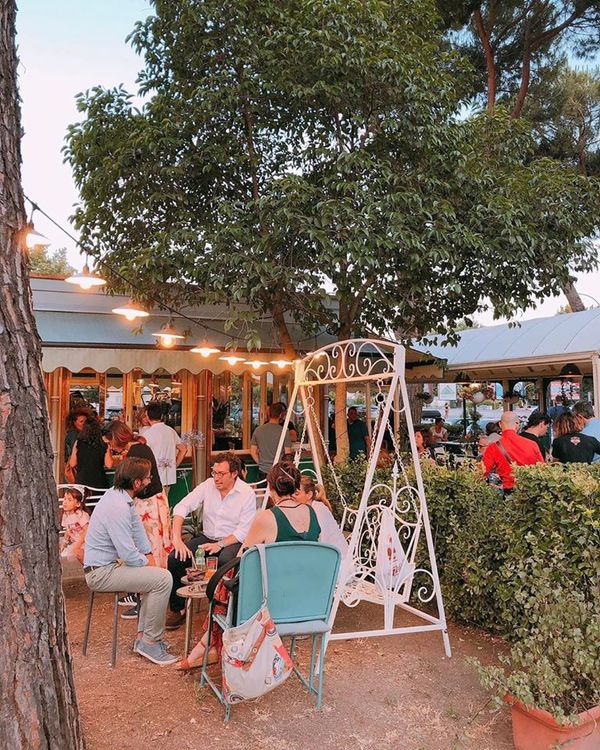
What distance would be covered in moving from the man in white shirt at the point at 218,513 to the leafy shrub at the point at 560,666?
6.88ft

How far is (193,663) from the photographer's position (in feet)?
11.9

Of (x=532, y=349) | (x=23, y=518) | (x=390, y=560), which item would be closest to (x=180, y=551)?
(x=390, y=560)

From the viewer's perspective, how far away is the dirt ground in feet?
9.50

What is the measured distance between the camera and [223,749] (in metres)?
2.80

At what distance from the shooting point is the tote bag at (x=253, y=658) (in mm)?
2795

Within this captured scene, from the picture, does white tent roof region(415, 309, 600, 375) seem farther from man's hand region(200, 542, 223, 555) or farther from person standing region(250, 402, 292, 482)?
man's hand region(200, 542, 223, 555)

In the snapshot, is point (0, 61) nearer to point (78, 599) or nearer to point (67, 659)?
point (67, 659)

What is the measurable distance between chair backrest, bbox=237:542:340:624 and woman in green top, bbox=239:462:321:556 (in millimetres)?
376

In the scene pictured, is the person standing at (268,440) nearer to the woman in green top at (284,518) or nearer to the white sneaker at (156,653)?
the woman in green top at (284,518)

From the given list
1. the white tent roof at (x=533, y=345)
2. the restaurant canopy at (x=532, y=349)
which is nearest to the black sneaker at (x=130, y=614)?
the restaurant canopy at (x=532, y=349)

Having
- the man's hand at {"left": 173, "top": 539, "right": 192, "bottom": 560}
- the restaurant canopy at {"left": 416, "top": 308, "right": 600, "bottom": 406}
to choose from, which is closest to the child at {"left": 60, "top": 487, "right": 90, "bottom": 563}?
the man's hand at {"left": 173, "top": 539, "right": 192, "bottom": 560}

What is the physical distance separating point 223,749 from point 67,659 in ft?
3.34

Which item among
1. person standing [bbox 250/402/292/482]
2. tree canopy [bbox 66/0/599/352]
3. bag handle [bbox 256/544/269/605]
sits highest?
tree canopy [bbox 66/0/599/352]

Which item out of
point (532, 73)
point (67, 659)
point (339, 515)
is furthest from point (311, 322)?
point (532, 73)
